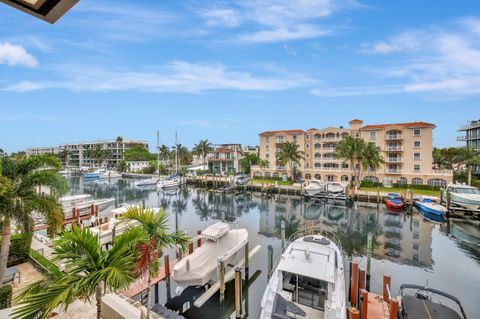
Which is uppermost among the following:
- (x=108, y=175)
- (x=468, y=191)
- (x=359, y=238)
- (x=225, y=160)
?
(x=225, y=160)

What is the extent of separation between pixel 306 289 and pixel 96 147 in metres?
125

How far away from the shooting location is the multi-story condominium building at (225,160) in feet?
244

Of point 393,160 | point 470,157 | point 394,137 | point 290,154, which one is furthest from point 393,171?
point 290,154

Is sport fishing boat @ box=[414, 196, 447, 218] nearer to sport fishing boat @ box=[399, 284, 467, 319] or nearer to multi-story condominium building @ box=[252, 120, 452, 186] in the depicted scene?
multi-story condominium building @ box=[252, 120, 452, 186]

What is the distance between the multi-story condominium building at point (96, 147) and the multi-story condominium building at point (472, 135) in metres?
117

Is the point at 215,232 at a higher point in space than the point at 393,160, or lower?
lower

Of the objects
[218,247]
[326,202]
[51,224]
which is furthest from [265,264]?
[326,202]

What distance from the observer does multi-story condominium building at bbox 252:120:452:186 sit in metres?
47.1

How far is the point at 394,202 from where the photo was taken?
35594 mm

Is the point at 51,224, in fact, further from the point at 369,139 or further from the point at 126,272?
the point at 369,139

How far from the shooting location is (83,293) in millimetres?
6012

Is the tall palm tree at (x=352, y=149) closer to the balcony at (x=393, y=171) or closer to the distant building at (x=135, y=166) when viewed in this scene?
the balcony at (x=393, y=171)

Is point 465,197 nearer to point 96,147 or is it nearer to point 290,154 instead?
point 290,154

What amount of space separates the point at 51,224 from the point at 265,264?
13343mm
